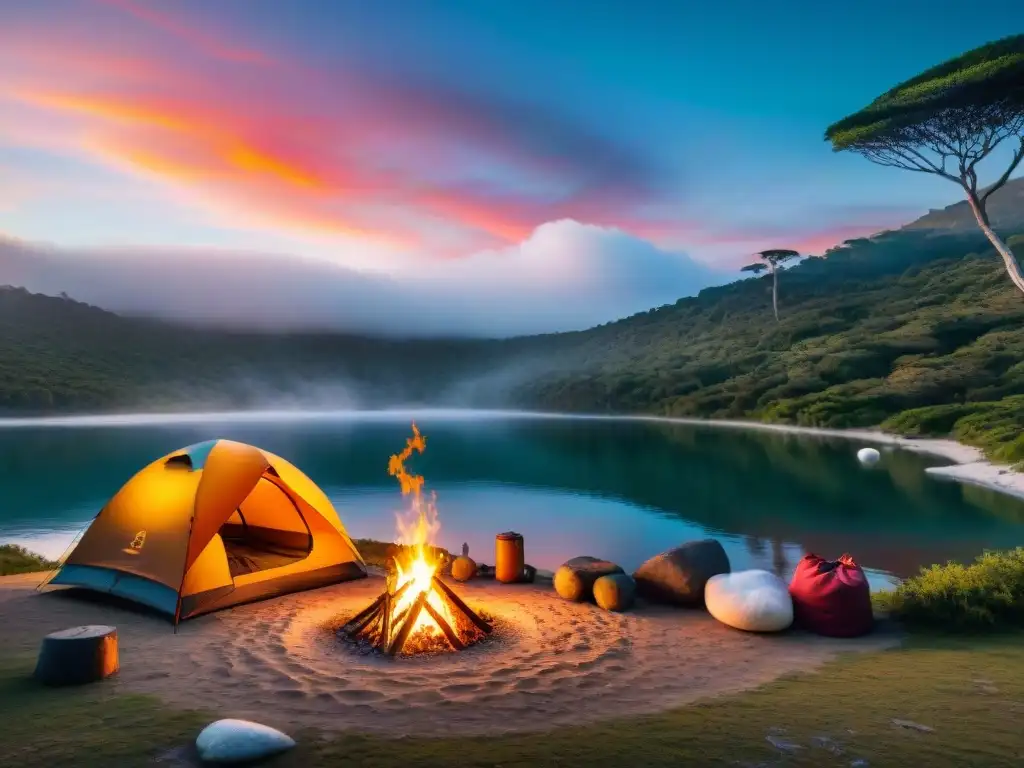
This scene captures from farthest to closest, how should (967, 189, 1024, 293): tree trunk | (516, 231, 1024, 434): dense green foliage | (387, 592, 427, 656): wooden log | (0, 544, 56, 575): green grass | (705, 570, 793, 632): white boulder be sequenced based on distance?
(516, 231, 1024, 434): dense green foliage
(967, 189, 1024, 293): tree trunk
(0, 544, 56, 575): green grass
(705, 570, 793, 632): white boulder
(387, 592, 427, 656): wooden log

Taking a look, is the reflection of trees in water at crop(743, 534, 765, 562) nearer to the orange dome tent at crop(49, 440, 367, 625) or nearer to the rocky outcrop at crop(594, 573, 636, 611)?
the rocky outcrop at crop(594, 573, 636, 611)

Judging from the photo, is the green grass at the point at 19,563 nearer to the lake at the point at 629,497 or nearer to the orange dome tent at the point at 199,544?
the lake at the point at 629,497

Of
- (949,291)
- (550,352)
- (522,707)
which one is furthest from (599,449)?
(550,352)

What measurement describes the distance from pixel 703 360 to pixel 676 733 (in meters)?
79.6

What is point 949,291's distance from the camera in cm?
7856

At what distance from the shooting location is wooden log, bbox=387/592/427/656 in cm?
748

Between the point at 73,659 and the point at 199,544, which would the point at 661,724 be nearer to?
the point at 73,659

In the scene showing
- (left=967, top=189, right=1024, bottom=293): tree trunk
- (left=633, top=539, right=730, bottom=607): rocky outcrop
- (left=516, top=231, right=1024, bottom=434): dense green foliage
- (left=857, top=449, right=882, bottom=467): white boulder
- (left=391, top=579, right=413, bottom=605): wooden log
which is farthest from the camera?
(left=516, top=231, right=1024, bottom=434): dense green foliage

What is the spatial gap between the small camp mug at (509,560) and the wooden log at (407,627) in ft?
10.1

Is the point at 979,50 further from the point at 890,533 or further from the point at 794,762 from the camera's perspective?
the point at 794,762

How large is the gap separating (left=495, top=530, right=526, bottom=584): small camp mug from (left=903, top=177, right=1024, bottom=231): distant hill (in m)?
140

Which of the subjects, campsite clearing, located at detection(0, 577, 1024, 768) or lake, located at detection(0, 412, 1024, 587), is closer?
campsite clearing, located at detection(0, 577, 1024, 768)

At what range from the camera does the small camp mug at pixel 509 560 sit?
432 inches

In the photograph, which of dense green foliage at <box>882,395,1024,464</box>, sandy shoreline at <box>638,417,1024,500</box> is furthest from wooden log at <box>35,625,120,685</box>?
dense green foliage at <box>882,395,1024,464</box>
